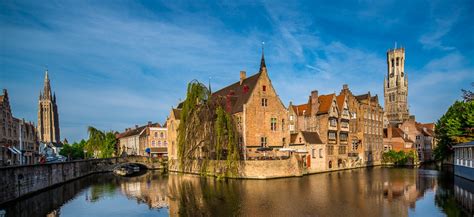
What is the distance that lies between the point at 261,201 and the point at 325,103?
36444mm

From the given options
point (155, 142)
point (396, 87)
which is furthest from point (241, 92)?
point (396, 87)

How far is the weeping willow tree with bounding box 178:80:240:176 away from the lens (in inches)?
1676

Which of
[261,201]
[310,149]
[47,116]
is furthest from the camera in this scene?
[47,116]

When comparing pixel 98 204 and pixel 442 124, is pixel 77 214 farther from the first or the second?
pixel 442 124

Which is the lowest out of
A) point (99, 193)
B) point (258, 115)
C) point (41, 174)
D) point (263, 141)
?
point (99, 193)

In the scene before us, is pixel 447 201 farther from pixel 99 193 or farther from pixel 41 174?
pixel 41 174

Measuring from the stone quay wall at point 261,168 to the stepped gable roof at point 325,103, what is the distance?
14166 mm

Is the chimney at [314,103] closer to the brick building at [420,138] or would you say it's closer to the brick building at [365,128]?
the brick building at [365,128]

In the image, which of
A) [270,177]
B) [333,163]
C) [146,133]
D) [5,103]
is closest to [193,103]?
[270,177]

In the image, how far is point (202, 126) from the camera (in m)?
45.4

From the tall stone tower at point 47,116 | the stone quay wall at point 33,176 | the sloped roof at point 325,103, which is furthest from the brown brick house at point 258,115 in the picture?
the tall stone tower at point 47,116

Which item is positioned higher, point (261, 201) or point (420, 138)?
point (420, 138)

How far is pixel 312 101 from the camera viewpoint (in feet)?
200

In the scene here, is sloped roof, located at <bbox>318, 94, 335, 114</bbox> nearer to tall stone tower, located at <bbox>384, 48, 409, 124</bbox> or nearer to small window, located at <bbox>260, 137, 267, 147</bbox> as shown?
small window, located at <bbox>260, 137, 267, 147</bbox>
